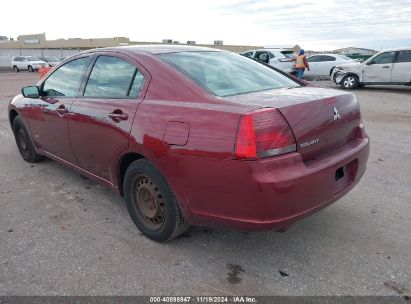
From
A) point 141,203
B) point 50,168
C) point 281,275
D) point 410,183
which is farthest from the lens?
point 50,168

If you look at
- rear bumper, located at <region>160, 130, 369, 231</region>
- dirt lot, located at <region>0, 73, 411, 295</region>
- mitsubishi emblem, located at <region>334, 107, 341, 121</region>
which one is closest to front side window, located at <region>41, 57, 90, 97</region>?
dirt lot, located at <region>0, 73, 411, 295</region>

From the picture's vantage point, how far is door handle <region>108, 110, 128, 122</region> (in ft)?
10.3

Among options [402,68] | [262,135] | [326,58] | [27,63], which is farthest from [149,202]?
[27,63]

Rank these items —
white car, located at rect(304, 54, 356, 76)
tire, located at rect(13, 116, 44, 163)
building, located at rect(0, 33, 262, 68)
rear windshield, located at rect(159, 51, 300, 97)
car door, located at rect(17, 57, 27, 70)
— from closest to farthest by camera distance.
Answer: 1. rear windshield, located at rect(159, 51, 300, 97)
2. tire, located at rect(13, 116, 44, 163)
3. white car, located at rect(304, 54, 356, 76)
4. car door, located at rect(17, 57, 27, 70)
5. building, located at rect(0, 33, 262, 68)

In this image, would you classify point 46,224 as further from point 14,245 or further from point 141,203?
point 141,203

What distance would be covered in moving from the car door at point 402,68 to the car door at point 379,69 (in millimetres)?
180

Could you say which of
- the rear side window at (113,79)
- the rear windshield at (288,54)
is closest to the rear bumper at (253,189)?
the rear side window at (113,79)

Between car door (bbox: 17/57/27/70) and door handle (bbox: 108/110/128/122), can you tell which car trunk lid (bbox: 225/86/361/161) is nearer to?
door handle (bbox: 108/110/128/122)

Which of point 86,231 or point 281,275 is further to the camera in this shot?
point 86,231

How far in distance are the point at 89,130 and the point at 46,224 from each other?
0.96 metres

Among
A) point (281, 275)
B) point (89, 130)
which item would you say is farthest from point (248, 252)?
point (89, 130)

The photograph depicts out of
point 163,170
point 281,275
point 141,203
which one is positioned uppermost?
point 163,170

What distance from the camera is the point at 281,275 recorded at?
2.74 m

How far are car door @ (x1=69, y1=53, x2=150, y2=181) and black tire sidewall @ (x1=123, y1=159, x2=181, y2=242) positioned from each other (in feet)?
0.73
